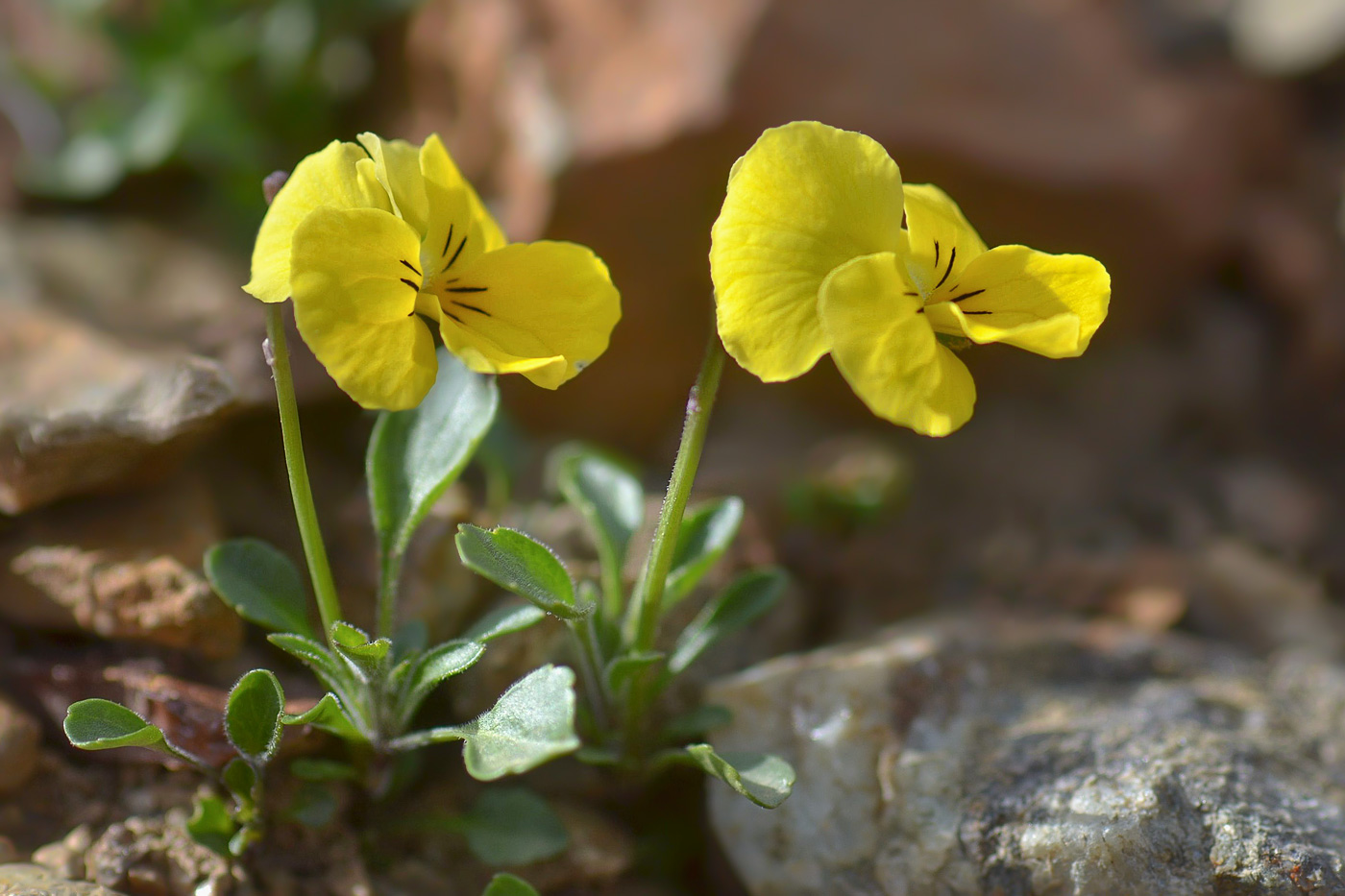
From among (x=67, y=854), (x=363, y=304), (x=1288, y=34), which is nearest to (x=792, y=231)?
(x=363, y=304)

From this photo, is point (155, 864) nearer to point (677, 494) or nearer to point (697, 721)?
point (697, 721)

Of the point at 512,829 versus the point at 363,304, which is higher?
the point at 363,304

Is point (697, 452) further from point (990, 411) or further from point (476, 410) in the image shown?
point (990, 411)

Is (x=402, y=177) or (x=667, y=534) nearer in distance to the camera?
(x=402, y=177)

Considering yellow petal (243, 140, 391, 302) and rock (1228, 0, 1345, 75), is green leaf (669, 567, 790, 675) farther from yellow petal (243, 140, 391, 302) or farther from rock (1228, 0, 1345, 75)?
rock (1228, 0, 1345, 75)

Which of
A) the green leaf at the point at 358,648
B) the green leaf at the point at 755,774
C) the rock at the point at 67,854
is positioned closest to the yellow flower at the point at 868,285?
the green leaf at the point at 755,774

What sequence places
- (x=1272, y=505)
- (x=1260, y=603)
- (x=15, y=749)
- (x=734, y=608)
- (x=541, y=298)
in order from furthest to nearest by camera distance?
(x=1272, y=505) → (x=1260, y=603) → (x=734, y=608) → (x=15, y=749) → (x=541, y=298)

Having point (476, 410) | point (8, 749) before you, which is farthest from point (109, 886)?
point (476, 410)

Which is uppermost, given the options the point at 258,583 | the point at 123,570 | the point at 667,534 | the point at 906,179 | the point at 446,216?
the point at 446,216
